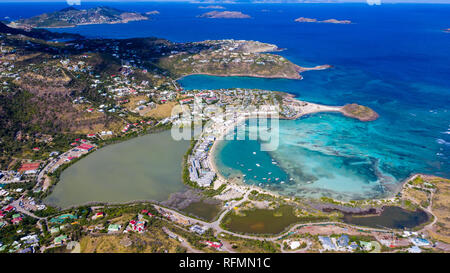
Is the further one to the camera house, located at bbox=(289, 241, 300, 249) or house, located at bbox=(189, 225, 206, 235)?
house, located at bbox=(189, 225, 206, 235)

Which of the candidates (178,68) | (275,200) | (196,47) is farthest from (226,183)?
(196,47)

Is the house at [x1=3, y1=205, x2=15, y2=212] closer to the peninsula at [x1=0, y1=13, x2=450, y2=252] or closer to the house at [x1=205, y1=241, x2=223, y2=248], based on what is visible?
the peninsula at [x1=0, y1=13, x2=450, y2=252]

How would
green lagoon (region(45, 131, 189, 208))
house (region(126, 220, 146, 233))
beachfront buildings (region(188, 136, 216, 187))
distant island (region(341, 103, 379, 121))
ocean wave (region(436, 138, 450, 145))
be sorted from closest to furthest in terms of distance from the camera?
house (region(126, 220, 146, 233)) < green lagoon (region(45, 131, 189, 208)) < beachfront buildings (region(188, 136, 216, 187)) < ocean wave (region(436, 138, 450, 145)) < distant island (region(341, 103, 379, 121))

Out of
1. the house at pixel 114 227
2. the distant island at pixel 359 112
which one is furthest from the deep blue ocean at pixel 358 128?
the house at pixel 114 227

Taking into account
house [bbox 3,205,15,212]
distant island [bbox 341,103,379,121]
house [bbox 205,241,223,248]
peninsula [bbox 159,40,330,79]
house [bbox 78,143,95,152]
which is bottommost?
house [bbox 205,241,223,248]

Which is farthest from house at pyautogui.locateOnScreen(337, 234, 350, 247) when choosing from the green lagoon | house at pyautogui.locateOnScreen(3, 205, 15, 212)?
house at pyautogui.locateOnScreen(3, 205, 15, 212)

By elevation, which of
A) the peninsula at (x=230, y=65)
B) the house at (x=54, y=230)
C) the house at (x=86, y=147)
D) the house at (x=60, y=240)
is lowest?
the house at (x=60, y=240)

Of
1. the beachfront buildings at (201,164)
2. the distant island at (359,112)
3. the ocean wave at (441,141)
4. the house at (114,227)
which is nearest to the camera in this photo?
the house at (114,227)

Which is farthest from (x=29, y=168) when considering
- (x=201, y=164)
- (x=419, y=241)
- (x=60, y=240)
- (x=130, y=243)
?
(x=419, y=241)

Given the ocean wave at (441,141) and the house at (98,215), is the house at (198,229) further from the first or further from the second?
the ocean wave at (441,141)
